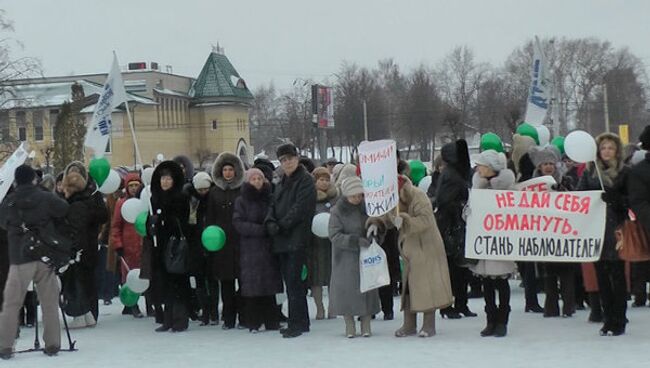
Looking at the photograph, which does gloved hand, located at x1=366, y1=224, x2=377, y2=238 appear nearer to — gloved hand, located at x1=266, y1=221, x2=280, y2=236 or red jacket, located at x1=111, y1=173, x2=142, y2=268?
gloved hand, located at x1=266, y1=221, x2=280, y2=236

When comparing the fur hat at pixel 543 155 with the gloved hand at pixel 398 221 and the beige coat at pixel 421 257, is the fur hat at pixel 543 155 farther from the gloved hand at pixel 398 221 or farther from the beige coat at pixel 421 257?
the gloved hand at pixel 398 221

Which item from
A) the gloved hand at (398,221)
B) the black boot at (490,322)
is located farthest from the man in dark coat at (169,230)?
the black boot at (490,322)

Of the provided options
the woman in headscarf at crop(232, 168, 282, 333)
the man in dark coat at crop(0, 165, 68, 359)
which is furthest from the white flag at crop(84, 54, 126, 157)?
the man in dark coat at crop(0, 165, 68, 359)

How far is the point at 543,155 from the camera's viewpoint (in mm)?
11312

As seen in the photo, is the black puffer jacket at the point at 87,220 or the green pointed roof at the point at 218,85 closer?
the black puffer jacket at the point at 87,220

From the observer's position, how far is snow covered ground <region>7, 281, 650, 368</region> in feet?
28.8

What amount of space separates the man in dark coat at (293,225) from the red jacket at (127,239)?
2.90 meters

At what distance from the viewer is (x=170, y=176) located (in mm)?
11344

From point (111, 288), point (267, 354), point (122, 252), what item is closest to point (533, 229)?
point (267, 354)

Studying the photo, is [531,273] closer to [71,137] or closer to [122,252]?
[122,252]

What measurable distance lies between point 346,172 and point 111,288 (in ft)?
17.7

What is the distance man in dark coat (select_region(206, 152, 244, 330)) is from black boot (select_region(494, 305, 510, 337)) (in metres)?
3.15

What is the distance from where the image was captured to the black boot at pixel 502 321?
32.6ft

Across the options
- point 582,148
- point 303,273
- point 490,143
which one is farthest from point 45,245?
point 490,143
